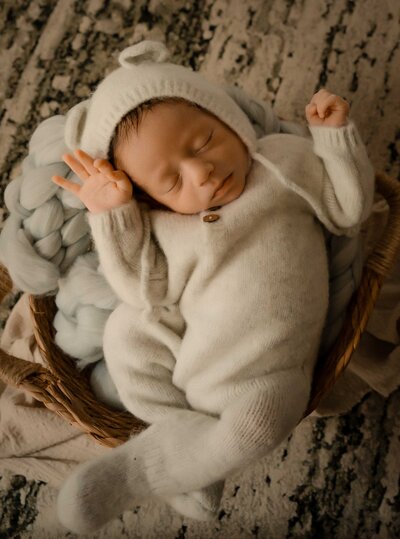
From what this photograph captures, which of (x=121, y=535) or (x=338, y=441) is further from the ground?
(x=338, y=441)

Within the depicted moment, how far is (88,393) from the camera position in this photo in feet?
3.11

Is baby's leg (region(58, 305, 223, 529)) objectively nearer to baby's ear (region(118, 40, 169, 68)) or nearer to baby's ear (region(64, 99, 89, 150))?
baby's ear (region(64, 99, 89, 150))

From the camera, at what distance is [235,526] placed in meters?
1.05

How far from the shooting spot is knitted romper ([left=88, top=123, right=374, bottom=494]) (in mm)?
749

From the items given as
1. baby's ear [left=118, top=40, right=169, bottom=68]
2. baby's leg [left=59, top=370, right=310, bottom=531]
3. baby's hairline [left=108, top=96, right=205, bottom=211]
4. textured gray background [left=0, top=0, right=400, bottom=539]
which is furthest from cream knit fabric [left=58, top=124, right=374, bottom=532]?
textured gray background [left=0, top=0, right=400, bottom=539]

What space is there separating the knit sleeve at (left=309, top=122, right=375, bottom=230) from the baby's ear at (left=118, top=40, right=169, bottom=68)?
27 cm

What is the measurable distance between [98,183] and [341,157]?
0.37 m

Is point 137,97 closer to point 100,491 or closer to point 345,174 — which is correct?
point 345,174

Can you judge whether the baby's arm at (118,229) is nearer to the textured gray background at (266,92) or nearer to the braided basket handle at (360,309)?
the braided basket handle at (360,309)

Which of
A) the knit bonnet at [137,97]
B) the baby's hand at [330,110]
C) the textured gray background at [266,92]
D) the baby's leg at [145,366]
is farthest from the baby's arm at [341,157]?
the textured gray background at [266,92]

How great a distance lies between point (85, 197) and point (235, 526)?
28.2 inches

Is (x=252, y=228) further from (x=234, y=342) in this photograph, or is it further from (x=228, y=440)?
(x=228, y=440)

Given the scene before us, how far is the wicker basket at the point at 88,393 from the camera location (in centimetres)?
80

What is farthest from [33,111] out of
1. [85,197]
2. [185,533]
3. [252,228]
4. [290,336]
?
[185,533]
